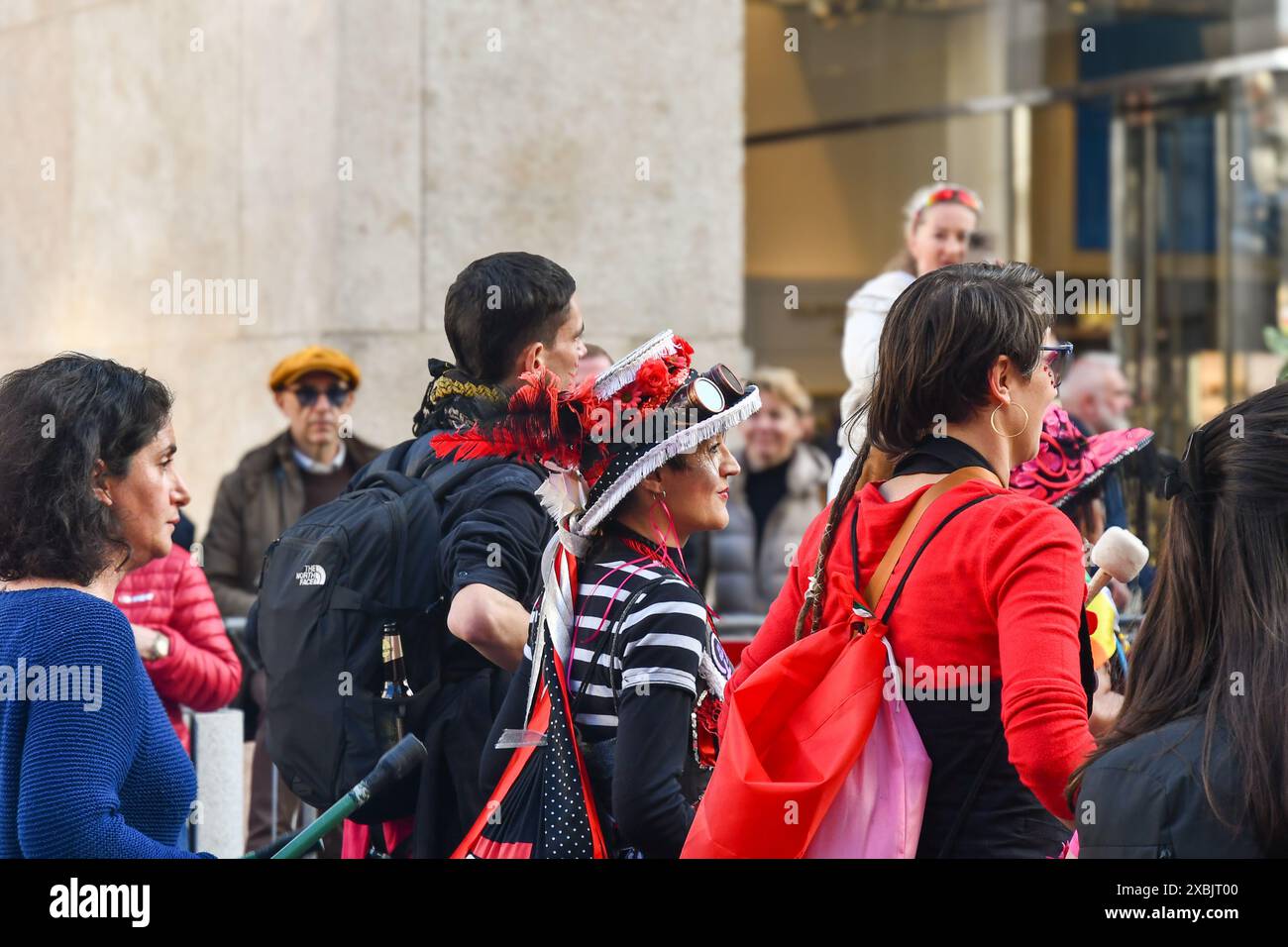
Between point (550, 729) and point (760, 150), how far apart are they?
439 inches

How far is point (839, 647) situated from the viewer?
2758 millimetres

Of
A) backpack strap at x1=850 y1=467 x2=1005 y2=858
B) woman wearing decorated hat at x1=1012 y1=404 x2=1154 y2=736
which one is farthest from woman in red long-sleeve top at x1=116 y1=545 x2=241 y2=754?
backpack strap at x1=850 y1=467 x2=1005 y2=858

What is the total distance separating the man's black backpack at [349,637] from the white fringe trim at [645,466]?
55cm

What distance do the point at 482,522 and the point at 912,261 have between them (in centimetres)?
305

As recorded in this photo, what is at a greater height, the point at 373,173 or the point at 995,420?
the point at 373,173

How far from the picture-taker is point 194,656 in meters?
4.94

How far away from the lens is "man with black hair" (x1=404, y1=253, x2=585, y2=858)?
3.53 m

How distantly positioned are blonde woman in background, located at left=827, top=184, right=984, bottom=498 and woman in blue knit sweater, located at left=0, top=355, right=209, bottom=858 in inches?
115

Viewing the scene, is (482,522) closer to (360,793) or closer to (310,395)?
(360,793)

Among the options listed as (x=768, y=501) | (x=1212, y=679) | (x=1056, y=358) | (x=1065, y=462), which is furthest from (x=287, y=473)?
(x=1212, y=679)

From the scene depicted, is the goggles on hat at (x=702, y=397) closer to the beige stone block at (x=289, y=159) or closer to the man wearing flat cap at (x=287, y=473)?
the man wearing flat cap at (x=287, y=473)

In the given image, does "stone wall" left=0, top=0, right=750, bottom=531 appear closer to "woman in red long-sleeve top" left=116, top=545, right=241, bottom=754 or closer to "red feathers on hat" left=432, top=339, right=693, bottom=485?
"woman in red long-sleeve top" left=116, top=545, right=241, bottom=754
